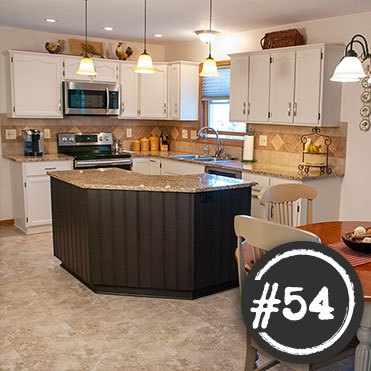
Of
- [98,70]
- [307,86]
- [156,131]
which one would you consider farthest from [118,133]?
[307,86]

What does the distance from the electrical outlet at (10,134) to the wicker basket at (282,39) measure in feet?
10.4

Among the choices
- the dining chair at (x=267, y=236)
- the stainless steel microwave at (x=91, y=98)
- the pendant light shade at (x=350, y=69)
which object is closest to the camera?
the dining chair at (x=267, y=236)

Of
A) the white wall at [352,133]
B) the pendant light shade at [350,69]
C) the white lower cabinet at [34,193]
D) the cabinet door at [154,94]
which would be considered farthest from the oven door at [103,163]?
the pendant light shade at [350,69]

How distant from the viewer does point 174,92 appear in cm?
630

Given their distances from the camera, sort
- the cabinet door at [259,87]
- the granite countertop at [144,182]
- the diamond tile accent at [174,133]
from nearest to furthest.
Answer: the granite countertop at [144,182] → the cabinet door at [259,87] → the diamond tile accent at [174,133]

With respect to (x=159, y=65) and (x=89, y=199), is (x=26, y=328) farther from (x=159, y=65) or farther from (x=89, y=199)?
(x=159, y=65)

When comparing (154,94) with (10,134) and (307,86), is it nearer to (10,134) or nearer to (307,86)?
(10,134)

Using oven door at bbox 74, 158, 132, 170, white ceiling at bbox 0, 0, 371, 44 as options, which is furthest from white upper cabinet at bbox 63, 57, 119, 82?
Answer: oven door at bbox 74, 158, 132, 170

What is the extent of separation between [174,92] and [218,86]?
63 centimetres

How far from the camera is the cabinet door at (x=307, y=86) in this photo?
14.6 ft

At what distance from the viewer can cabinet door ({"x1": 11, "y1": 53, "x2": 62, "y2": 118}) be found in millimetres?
5453

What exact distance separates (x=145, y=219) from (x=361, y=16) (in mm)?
2828

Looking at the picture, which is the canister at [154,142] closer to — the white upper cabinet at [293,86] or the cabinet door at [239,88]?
the cabinet door at [239,88]

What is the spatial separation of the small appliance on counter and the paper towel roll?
2428mm
